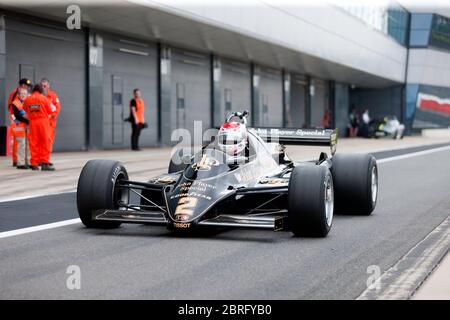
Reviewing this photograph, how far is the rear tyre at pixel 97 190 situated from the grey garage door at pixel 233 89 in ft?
82.3

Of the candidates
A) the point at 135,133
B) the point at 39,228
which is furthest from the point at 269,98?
A: the point at 39,228

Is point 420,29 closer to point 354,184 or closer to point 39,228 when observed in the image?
point 354,184

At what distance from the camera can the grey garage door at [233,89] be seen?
34062mm

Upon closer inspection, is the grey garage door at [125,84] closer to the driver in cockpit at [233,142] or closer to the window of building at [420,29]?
the driver in cockpit at [233,142]

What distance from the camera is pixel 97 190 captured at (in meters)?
7.62

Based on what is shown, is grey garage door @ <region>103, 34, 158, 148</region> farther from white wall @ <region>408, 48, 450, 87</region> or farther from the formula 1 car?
white wall @ <region>408, 48, 450, 87</region>

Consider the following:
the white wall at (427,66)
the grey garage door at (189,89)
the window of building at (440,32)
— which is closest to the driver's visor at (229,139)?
the grey garage door at (189,89)

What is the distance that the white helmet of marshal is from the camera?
799cm

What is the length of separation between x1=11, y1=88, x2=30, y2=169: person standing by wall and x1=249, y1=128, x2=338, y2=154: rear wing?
22.9 ft

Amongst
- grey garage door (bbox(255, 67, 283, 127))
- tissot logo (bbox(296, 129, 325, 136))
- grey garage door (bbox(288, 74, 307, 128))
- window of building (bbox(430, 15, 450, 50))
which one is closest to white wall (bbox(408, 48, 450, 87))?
window of building (bbox(430, 15, 450, 50))

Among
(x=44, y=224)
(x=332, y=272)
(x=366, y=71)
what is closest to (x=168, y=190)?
(x=44, y=224)

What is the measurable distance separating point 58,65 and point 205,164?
16436 millimetres

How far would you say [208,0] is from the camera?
80.5 ft
